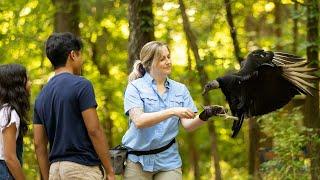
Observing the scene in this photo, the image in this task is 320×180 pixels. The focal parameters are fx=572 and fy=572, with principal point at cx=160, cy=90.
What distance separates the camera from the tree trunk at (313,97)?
26.4 ft

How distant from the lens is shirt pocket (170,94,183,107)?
180 inches

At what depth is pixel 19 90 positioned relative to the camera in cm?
454

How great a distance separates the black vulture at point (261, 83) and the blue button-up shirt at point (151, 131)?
0.39 meters

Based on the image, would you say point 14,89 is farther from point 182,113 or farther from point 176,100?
point 182,113

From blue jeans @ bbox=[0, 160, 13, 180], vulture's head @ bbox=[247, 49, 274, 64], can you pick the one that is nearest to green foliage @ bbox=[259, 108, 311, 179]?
vulture's head @ bbox=[247, 49, 274, 64]

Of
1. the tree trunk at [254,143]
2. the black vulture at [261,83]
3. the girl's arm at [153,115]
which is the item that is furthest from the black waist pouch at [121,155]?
the tree trunk at [254,143]

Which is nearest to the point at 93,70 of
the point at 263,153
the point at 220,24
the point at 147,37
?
the point at 220,24

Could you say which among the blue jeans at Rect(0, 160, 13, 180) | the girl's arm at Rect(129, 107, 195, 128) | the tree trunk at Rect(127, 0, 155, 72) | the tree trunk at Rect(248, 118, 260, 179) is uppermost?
the tree trunk at Rect(127, 0, 155, 72)

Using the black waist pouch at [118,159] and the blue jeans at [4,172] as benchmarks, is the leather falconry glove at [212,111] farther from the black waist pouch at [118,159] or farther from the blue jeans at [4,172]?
the blue jeans at [4,172]

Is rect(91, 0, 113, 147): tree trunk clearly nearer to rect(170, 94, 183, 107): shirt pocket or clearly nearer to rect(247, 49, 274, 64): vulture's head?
rect(247, 49, 274, 64): vulture's head

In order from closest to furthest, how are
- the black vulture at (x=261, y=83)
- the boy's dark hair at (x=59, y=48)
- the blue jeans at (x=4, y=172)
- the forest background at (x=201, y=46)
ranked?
1. the boy's dark hair at (x=59, y=48)
2. the blue jeans at (x=4, y=172)
3. the black vulture at (x=261, y=83)
4. the forest background at (x=201, y=46)

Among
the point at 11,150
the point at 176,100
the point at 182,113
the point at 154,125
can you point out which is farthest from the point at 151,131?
the point at 11,150

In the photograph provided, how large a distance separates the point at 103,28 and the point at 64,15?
134 inches

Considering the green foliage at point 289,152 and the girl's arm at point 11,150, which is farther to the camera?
the green foliage at point 289,152
